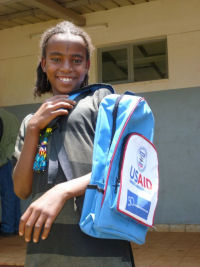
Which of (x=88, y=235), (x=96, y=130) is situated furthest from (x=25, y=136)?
(x=88, y=235)

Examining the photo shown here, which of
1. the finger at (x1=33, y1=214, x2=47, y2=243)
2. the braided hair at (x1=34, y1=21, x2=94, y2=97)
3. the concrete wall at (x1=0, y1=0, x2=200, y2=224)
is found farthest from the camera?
the concrete wall at (x1=0, y1=0, x2=200, y2=224)

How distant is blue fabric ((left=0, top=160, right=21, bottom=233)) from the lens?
6.79m

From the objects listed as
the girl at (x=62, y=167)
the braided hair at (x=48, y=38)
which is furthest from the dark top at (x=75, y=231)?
the braided hair at (x=48, y=38)

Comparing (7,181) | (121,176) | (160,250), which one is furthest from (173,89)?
(121,176)

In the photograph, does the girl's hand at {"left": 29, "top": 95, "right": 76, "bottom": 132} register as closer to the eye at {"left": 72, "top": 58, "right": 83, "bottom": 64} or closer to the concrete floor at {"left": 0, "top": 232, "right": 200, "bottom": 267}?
the eye at {"left": 72, "top": 58, "right": 83, "bottom": 64}

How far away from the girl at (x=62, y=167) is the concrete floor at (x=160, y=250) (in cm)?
348

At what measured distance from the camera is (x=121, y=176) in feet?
4.37

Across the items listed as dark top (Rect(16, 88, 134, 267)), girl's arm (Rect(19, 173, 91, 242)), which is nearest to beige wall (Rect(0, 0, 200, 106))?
→ dark top (Rect(16, 88, 134, 267))

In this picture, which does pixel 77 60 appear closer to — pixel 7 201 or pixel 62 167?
pixel 62 167

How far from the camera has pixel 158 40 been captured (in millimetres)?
6844

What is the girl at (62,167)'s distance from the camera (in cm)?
132

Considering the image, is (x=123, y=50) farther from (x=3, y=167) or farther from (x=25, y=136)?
(x=25, y=136)

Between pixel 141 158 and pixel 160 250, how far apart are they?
14.2 ft

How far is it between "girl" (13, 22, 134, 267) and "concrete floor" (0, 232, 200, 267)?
348cm
